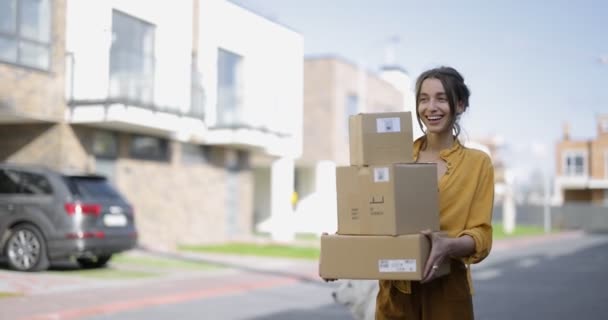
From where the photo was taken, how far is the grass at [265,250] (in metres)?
20.0

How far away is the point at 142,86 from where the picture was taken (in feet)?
46.3

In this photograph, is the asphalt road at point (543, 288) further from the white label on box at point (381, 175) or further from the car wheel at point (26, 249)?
the white label on box at point (381, 175)

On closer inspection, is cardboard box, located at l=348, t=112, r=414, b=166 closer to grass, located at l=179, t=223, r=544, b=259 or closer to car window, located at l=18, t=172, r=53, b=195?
car window, located at l=18, t=172, r=53, b=195

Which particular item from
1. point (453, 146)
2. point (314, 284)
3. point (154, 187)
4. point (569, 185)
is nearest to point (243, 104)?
point (314, 284)

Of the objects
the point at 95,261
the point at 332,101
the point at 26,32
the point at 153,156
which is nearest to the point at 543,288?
the point at 95,261

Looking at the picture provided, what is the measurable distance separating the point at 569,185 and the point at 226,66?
89.2 ft

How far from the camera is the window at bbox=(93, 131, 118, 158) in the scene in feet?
59.2

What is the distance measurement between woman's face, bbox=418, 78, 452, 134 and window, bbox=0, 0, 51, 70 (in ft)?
22.4

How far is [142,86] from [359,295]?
8497 millimetres

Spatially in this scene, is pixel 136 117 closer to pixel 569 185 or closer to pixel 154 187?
pixel 154 187

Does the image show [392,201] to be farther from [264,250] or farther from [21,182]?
[264,250]

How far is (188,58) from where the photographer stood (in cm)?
1072

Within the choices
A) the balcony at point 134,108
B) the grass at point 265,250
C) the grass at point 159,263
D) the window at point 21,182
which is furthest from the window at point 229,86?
the grass at point 265,250

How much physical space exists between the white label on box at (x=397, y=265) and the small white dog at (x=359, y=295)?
3722mm
